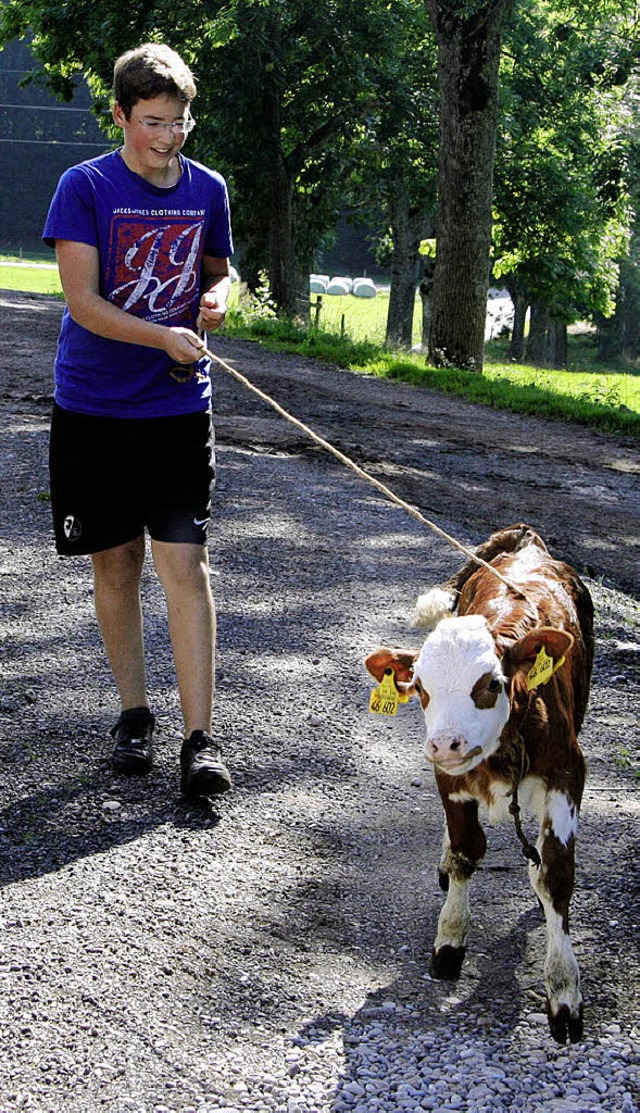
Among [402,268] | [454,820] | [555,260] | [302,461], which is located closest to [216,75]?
[555,260]

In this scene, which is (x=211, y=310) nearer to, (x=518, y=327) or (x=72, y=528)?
(x=72, y=528)

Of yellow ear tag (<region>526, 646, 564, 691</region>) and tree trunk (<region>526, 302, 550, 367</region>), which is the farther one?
tree trunk (<region>526, 302, 550, 367</region>)

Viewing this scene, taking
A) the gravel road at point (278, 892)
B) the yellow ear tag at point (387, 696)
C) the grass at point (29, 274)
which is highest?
the yellow ear tag at point (387, 696)

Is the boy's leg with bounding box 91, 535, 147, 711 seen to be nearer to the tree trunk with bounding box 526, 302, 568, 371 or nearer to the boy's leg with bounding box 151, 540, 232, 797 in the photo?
the boy's leg with bounding box 151, 540, 232, 797

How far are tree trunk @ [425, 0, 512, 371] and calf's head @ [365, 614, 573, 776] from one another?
12.9 m

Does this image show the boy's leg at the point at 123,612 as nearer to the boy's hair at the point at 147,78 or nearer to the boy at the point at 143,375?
the boy at the point at 143,375

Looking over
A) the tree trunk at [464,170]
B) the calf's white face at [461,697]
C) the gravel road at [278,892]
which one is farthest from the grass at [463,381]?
the calf's white face at [461,697]

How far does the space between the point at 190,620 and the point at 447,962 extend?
1.53 m

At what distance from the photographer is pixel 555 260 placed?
83.1 ft

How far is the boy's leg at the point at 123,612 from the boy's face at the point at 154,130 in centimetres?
132

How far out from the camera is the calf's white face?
3146 millimetres

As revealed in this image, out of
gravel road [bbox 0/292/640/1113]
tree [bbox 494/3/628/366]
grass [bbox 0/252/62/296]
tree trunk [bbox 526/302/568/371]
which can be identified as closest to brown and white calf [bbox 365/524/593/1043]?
gravel road [bbox 0/292/640/1113]

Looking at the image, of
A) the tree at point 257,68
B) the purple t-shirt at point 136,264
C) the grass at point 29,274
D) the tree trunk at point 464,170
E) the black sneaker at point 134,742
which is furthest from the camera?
the grass at point 29,274

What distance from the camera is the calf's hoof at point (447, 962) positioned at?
3.51 meters
